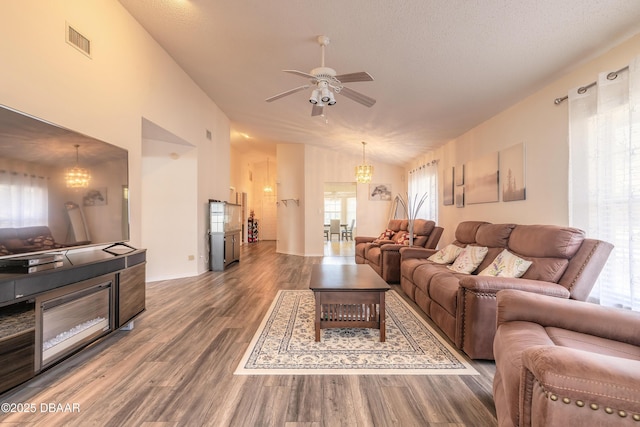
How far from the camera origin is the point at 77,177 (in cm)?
221

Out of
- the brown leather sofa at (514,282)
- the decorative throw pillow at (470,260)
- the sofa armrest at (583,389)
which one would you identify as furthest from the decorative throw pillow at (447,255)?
the sofa armrest at (583,389)

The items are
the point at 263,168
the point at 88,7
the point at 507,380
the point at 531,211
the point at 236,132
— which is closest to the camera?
the point at 507,380

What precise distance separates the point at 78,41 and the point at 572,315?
423 centimetres

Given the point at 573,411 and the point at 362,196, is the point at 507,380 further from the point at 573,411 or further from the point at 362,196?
the point at 362,196

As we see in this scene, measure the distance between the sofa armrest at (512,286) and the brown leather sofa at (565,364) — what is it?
49 cm

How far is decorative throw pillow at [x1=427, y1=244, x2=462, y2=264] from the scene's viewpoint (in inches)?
145

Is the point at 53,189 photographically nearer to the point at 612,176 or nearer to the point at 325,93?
the point at 325,93

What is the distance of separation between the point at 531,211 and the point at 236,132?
7064mm

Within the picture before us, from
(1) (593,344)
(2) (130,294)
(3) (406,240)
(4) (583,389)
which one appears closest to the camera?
(4) (583,389)

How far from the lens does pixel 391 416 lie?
4.94 feet

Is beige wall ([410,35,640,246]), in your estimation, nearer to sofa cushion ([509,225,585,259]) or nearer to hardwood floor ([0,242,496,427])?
sofa cushion ([509,225,585,259])

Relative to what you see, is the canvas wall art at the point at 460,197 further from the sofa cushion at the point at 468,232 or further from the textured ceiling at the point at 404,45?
the textured ceiling at the point at 404,45

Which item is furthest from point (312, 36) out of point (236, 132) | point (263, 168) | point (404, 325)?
point (263, 168)

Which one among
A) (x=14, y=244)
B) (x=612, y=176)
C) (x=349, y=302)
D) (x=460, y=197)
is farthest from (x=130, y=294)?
(x=460, y=197)
